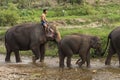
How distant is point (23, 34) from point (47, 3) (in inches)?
970

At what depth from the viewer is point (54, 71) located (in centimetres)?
1301

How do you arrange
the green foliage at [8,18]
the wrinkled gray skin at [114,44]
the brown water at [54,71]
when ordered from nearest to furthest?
the brown water at [54,71] < the wrinkled gray skin at [114,44] < the green foliage at [8,18]

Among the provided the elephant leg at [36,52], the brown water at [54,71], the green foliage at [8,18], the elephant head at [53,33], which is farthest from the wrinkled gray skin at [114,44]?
the green foliage at [8,18]

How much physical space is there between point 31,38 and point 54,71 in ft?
7.92

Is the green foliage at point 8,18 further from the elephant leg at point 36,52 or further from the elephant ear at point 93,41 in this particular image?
the elephant ear at point 93,41

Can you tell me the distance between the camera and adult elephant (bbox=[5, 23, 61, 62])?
1478cm

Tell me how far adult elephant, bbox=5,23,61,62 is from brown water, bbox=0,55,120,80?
536mm

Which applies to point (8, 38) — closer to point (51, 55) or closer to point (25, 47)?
point (25, 47)

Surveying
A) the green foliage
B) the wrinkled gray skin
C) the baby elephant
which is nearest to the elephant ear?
the baby elephant

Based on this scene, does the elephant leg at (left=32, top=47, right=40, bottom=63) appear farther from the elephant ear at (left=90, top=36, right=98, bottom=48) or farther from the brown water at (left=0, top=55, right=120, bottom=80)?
the elephant ear at (left=90, top=36, right=98, bottom=48)

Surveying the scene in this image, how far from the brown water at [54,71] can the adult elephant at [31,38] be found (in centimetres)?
54

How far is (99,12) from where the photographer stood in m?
32.5

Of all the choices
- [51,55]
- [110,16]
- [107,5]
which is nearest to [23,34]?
[51,55]

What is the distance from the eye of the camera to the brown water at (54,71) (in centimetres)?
1195
